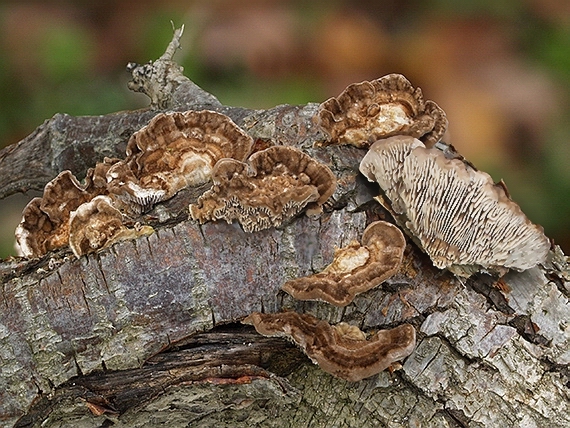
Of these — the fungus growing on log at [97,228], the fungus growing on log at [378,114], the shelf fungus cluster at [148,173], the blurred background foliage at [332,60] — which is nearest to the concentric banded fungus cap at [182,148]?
the shelf fungus cluster at [148,173]

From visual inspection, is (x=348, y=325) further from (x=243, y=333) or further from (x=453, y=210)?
(x=453, y=210)

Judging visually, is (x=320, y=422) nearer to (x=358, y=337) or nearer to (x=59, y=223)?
(x=358, y=337)

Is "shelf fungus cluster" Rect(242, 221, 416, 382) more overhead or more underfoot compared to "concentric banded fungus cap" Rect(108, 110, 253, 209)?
more underfoot

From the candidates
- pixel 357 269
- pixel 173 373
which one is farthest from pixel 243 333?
pixel 357 269

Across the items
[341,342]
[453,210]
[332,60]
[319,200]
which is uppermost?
[332,60]

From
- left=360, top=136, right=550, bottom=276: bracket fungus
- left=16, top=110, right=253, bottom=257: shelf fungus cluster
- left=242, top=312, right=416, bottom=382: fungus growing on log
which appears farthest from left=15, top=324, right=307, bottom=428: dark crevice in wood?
left=360, top=136, right=550, bottom=276: bracket fungus

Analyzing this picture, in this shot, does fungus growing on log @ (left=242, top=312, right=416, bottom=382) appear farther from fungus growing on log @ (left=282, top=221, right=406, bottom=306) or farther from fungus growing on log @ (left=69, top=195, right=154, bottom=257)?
fungus growing on log @ (left=69, top=195, right=154, bottom=257)

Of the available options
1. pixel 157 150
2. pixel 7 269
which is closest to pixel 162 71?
pixel 157 150
